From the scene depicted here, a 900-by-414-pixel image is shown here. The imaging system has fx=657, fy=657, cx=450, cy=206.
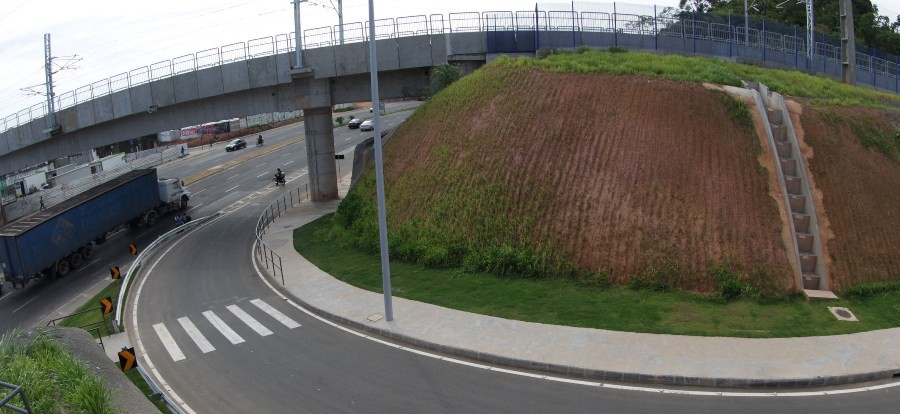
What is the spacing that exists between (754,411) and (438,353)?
682cm

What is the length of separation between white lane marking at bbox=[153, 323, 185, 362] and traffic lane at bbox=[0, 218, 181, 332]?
7316mm

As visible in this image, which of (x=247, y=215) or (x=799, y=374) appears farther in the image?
(x=247, y=215)

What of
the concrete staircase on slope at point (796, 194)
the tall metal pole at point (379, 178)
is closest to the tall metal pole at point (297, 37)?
the tall metal pole at point (379, 178)

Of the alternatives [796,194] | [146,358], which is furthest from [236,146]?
[796,194]

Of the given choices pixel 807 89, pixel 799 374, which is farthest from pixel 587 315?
pixel 807 89

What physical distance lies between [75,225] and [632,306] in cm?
2609

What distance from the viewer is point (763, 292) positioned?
17.4 m

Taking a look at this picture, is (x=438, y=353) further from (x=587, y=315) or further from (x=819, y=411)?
(x=819, y=411)

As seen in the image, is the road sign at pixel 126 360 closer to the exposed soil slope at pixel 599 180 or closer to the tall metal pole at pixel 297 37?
the exposed soil slope at pixel 599 180

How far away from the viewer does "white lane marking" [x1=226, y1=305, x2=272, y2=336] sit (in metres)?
18.0

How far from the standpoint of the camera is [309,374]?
14703 mm

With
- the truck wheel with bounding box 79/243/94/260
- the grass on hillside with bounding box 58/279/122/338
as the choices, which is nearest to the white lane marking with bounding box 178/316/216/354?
the grass on hillside with bounding box 58/279/122/338

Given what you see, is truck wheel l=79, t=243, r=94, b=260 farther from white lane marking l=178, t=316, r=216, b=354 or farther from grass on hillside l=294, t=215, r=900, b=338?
grass on hillside l=294, t=215, r=900, b=338

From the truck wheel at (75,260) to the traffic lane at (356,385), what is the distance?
13626 millimetres
